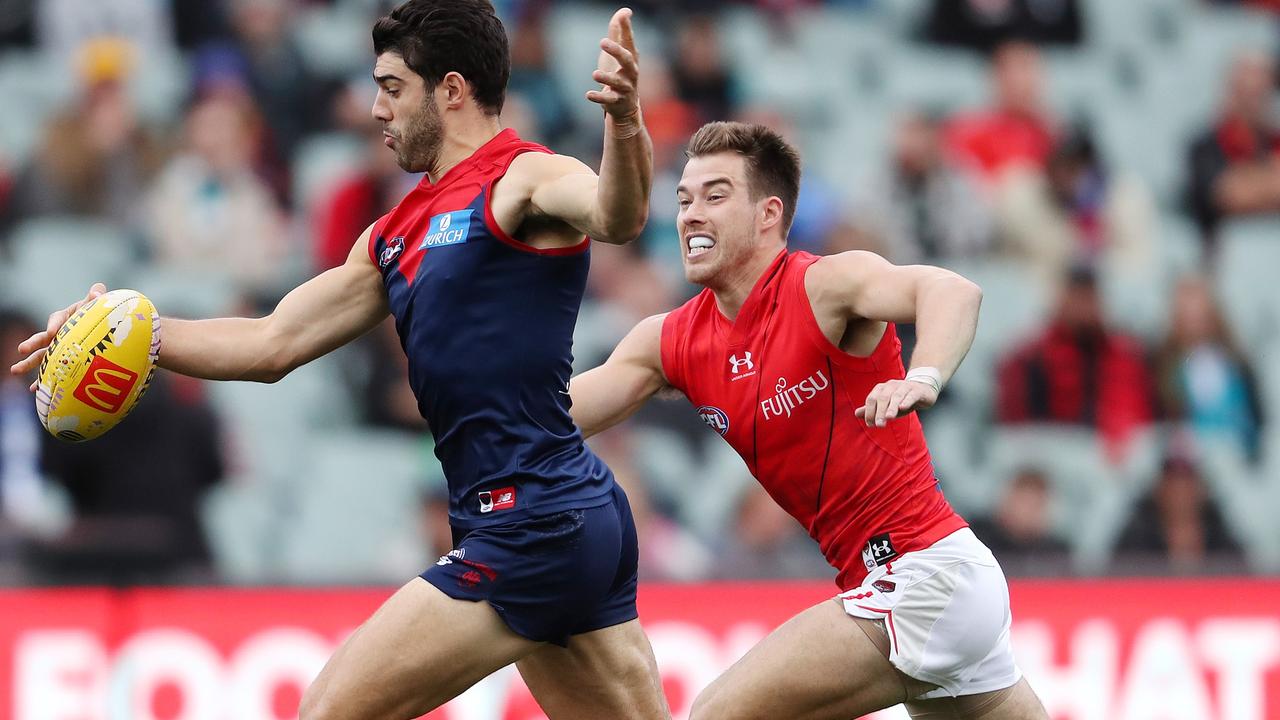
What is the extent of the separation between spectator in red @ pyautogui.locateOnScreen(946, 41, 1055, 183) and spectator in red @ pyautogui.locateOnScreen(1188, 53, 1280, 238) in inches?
49.6

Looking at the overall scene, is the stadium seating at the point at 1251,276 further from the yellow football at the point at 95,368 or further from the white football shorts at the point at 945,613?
the yellow football at the point at 95,368

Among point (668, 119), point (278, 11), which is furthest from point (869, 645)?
point (278, 11)

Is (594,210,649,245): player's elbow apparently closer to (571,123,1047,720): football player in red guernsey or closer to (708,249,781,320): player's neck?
(571,123,1047,720): football player in red guernsey

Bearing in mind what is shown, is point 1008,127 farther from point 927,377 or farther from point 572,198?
point 572,198

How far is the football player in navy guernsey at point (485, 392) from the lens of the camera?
5.07 m

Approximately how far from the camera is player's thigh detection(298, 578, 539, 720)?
16.4 ft

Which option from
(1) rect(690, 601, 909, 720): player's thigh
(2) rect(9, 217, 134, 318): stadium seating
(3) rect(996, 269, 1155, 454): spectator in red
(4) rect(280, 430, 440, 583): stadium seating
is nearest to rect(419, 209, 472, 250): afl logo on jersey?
(1) rect(690, 601, 909, 720): player's thigh

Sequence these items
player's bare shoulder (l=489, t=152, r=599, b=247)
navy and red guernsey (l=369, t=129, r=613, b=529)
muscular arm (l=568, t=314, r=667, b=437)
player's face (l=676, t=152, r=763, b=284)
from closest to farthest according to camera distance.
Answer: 1. player's bare shoulder (l=489, t=152, r=599, b=247)
2. navy and red guernsey (l=369, t=129, r=613, b=529)
3. player's face (l=676, t=152, r=763, b=284)
4. muscular arm (l=568, t=314, r=667, b=437)

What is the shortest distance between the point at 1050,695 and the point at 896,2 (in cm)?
728

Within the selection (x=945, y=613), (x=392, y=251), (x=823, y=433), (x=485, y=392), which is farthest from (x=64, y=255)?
(x=945, y=613)

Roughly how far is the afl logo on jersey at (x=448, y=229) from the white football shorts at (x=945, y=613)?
1.70 m

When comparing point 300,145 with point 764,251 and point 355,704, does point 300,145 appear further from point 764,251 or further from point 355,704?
point 355,704

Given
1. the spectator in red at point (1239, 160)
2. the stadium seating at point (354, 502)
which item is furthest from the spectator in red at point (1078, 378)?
the stadium seating at point (354, 502)

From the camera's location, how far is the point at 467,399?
525cm
